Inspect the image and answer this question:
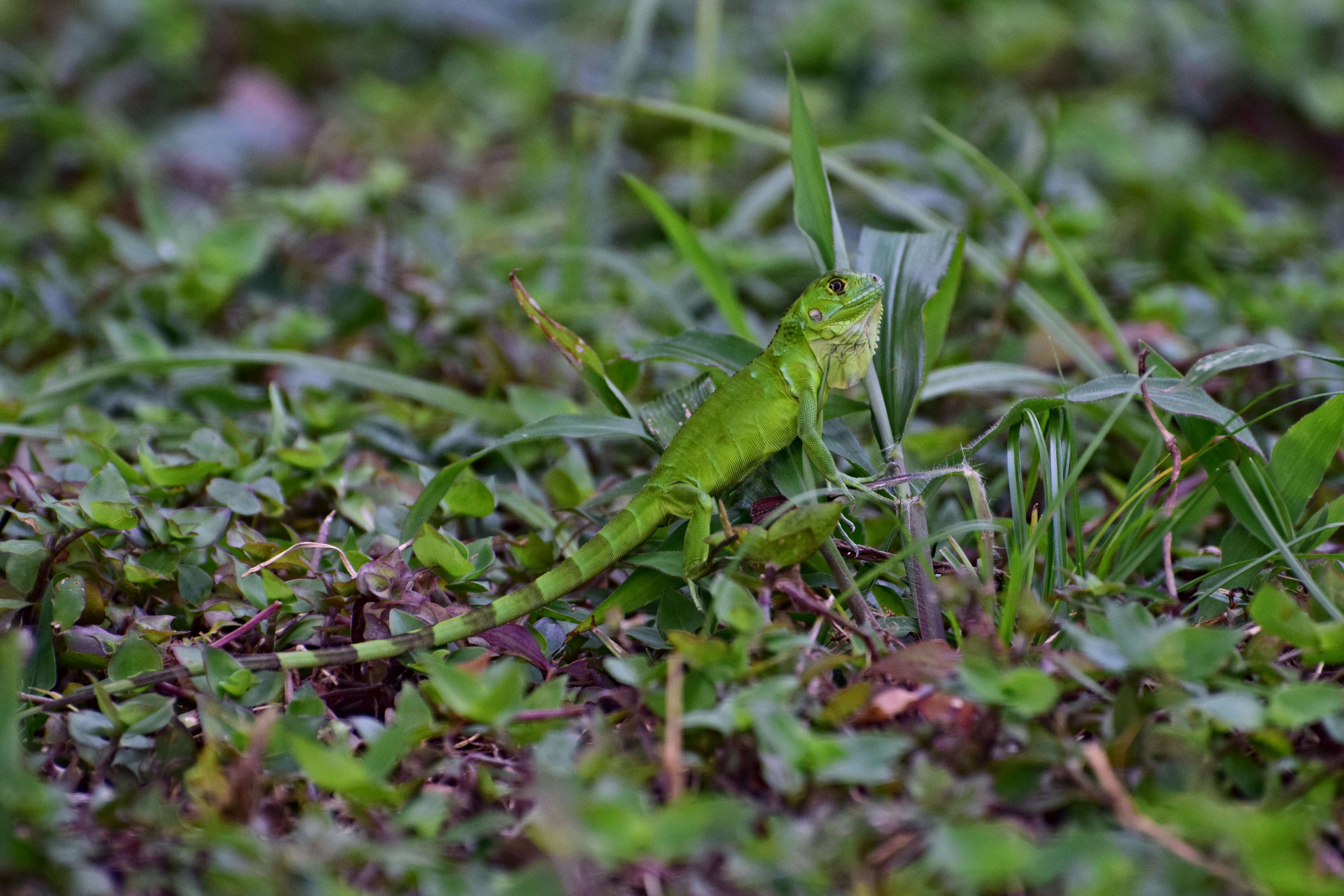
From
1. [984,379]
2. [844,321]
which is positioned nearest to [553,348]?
[844,321]

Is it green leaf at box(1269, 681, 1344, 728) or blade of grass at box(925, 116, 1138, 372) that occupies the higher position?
blade of grass at box(925, 116, 1138, 372)

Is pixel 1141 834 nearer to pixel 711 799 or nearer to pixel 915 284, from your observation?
pixel 711 799

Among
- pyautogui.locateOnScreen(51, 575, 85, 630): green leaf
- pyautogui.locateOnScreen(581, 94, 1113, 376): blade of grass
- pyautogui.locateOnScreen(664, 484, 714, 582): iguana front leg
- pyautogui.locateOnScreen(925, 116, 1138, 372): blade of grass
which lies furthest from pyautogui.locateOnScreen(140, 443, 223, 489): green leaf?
pyautogui.locateOnScreen(925, 116, 1138, 372): blade of grass

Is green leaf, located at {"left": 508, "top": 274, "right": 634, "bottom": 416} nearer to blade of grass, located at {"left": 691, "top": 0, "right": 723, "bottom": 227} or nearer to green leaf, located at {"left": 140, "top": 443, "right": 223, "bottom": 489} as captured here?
green leaf, located at {"left": 140, "top": 443, "right": 223, "bottom": 489}

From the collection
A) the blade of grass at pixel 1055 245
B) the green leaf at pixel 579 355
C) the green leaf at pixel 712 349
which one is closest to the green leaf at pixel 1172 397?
the blade of grass at pixel 1055 245

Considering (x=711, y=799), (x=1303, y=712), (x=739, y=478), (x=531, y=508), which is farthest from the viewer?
(x=531, y=508)

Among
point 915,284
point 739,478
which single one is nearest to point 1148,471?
point 915,284

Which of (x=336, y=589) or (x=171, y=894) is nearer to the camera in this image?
(x=171, y=894)
